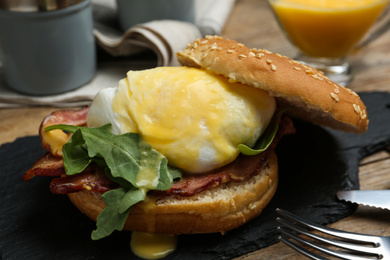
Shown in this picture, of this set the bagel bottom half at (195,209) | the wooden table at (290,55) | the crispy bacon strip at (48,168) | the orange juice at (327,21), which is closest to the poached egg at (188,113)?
the bagel bottom half at (195,209)

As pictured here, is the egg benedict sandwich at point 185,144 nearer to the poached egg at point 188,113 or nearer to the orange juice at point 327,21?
the poached egg at point 188,113

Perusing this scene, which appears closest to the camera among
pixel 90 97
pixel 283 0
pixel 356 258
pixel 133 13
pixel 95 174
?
pixel 356 258

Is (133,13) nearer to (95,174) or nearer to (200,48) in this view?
(200,48)

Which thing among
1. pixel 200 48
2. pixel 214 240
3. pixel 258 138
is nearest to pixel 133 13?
pixel 200 48

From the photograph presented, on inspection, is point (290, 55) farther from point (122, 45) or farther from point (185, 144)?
point (185, 144)

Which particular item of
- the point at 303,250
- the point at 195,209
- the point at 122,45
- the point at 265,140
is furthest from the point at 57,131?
the point at 122,45

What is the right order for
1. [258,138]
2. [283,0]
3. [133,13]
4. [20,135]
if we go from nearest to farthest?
[258,138]
[20,135]
[283,0]
[133,13]
